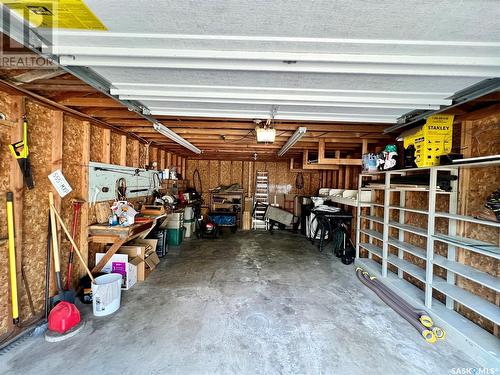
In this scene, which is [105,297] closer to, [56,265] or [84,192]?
[56,265]

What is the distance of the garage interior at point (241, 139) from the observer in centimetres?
112

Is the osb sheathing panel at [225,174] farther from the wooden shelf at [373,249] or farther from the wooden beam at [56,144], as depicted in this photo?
the wooden beam at [56,144]

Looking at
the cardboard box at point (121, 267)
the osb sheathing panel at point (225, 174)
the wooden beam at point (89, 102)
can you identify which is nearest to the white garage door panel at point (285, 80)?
the wooden beam at point (89, 102)

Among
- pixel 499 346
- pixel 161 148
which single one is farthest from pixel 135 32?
pixel 161 148

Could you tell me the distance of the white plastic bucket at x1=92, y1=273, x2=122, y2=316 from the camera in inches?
87.9

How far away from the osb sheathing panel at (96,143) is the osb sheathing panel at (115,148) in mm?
258

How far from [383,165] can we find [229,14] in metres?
3.11

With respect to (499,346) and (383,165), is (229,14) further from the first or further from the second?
(499,346)

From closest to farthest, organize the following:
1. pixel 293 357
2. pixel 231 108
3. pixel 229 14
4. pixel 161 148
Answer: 1. pixel 229 14
2. pixel 293 357
3. pixel 231 108
4. pixel 161 148

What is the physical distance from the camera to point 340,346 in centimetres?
191

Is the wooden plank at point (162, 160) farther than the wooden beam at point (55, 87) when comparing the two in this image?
Yes
